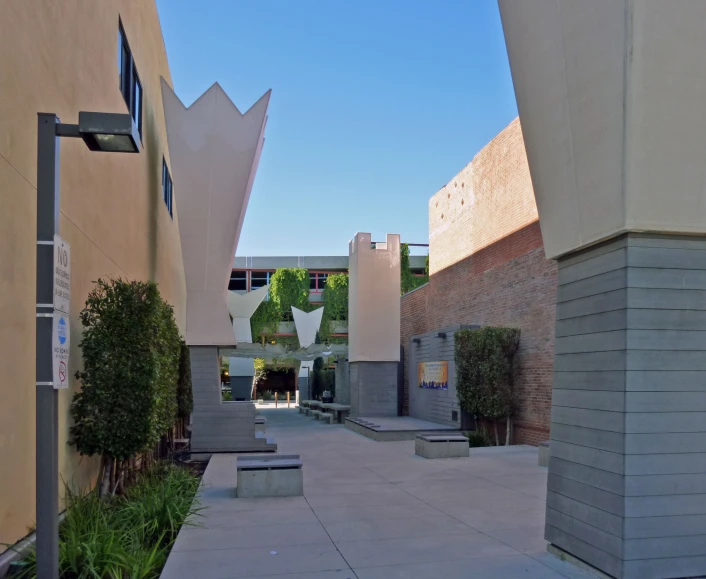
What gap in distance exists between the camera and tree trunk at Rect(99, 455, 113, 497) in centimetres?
907

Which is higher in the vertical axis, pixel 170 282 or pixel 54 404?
pixel 170 282

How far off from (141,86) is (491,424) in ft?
40.7

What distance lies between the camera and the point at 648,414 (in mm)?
5543

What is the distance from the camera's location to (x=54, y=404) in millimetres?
4590

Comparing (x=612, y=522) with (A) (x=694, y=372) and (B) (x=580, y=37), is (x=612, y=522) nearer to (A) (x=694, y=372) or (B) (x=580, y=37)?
(A) (x=694, y=372)

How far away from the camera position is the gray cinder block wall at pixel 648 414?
546 cm

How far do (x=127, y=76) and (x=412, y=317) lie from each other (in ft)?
61.5

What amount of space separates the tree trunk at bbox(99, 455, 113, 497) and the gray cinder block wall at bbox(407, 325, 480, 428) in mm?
11935

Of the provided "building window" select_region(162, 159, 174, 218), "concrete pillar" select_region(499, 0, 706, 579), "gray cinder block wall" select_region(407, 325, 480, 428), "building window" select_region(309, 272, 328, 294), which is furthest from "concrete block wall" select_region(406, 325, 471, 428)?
"building window" select_region(309, 272, 328, 294)

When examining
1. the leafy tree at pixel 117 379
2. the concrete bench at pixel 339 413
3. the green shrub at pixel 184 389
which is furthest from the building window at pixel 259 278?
the leafy tree at pixel 117 379

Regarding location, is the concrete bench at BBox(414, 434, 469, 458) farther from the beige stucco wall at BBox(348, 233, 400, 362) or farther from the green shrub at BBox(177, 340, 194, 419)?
the beige stucco wall at BBox(348, 233, 400, 362)

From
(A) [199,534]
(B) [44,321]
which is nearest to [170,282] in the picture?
(A) [199,534]

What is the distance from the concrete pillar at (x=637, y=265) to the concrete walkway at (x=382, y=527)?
3.02ft

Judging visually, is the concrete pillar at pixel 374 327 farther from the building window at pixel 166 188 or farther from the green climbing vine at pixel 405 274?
the green climbing vine at pixel 405 274
